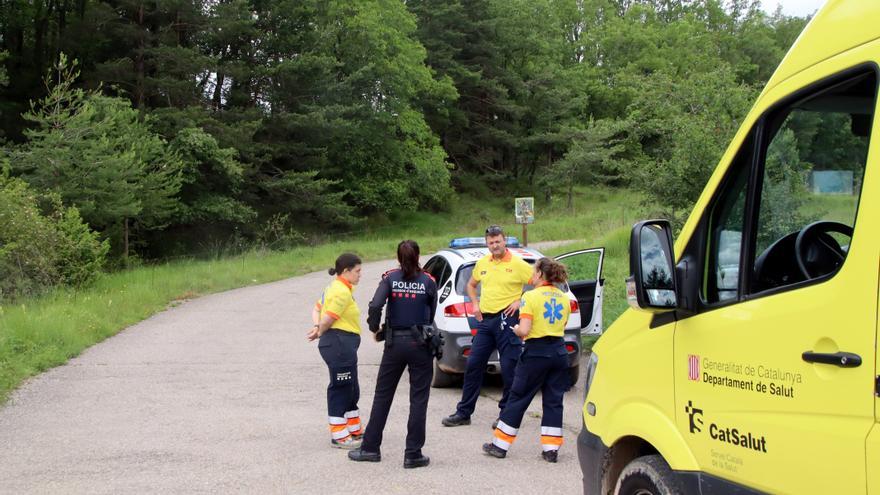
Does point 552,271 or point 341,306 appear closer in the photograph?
point 552,271

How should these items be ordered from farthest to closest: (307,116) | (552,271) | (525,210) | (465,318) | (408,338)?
(307,116)
(525,210)
(465,318)
(552,271)
(408,338)

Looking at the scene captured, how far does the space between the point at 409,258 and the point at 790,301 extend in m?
3.65

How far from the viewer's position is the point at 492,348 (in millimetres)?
7184

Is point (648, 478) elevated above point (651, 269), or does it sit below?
below

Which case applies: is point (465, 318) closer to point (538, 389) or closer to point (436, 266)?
point (436, 266)

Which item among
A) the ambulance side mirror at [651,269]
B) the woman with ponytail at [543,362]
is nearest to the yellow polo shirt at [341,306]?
the woman with ponytail at [543,362]

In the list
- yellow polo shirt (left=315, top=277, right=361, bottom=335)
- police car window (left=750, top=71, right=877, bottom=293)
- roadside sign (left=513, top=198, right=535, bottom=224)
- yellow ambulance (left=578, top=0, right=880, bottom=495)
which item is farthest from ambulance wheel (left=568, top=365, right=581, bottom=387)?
roadside sign (left=513, top=198, right=535, bottom=224)

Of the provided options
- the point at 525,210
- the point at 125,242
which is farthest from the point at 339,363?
the point at 125,242

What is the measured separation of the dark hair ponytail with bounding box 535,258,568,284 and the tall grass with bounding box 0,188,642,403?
562cm

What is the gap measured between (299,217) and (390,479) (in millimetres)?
32969

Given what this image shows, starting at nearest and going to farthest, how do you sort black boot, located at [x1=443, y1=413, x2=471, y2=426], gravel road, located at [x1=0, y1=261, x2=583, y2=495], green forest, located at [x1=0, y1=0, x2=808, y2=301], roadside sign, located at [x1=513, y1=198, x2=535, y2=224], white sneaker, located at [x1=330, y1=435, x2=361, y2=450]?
gravel road, located at [x1=0, y1=261, x2=583, y2=495]
white sneaker, located at [x1=330, y1=435, x2=361, y2=450]
black boot, located at [x1=443, y1=413, x2=471, y2=426]
green forest, located at [x1=0, y1=0, x2=808, y2=301]
roadside sign, located at [x1=513, y1=198, x2=535, y2=224]

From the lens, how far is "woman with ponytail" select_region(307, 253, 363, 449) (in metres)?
6.27

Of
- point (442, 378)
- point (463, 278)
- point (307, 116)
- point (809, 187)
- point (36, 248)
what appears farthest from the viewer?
point (307, 116)

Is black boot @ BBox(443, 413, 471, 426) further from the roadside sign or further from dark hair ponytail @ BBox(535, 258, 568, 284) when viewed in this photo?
the roadside sign
